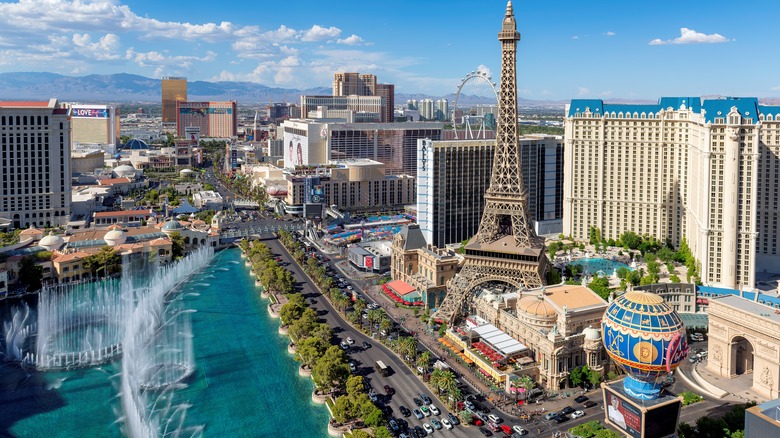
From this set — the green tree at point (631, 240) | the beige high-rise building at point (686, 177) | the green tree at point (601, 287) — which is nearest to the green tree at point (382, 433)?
the green tree at point (601, 287)

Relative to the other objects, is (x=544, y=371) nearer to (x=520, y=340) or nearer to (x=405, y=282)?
(x=520, y=340)

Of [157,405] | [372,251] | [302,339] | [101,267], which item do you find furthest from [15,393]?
[372,251]

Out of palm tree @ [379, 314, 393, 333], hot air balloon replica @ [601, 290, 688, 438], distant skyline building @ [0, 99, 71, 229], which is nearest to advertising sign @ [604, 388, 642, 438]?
hot air balloon replica @ [601, 290, 688, 438]

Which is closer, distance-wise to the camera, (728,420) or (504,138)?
(728,420)

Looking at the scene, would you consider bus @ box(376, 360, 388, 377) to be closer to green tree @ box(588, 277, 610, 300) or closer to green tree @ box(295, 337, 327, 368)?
green tree @ box(295, 337, 327, 368)

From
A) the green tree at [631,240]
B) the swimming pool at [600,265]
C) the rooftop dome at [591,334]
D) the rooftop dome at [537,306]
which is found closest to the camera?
the rooftop dome at [591,334]

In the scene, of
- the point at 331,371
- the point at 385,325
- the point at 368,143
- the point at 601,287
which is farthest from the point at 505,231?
the point at 368,143

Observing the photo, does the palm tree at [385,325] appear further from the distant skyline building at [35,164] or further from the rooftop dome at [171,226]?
the distant skyline building at [35,164]
